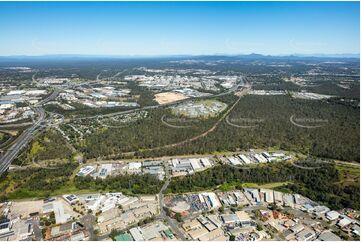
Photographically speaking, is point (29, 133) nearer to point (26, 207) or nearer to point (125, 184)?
point (26, 207)

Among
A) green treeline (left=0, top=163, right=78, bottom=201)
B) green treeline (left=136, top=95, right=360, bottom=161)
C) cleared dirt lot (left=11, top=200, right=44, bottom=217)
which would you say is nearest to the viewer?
cleared dirt lot (left=11, top=200, right=44, bottom=217)

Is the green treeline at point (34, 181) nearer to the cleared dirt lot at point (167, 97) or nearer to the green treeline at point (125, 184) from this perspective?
the green treeline at point (125, 184)

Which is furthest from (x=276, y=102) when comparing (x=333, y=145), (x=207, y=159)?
(x=207, y=159)

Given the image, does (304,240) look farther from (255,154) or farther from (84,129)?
(84,129)

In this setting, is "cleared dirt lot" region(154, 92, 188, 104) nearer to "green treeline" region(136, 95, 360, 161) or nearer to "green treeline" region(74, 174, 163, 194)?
"green treeline" region(136, 95, 360, 161)

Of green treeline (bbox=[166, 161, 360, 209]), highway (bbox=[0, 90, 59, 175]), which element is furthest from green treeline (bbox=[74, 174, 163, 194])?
highway (bbox=[0, 90, 59, 175])

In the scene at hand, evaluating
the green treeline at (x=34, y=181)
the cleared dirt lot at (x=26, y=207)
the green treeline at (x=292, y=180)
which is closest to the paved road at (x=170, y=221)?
the green treeline at (x=292, y=180)
